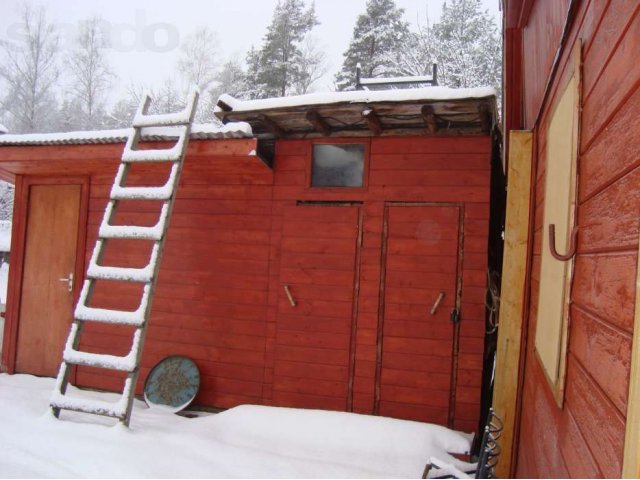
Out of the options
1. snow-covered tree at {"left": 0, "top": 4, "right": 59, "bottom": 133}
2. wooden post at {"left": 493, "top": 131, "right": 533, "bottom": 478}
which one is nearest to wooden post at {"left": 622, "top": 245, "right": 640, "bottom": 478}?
wooden post at {"left": 493, "top": 131, "right": 533, "bottom": 478}

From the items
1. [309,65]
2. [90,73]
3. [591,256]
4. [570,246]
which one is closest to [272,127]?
[570,246]

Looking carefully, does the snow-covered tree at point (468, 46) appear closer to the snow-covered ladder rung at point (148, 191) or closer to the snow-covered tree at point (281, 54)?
the snow-covered tree at point (281, 54)

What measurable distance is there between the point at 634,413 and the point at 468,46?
761 inches

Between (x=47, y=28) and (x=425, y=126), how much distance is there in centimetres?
2441

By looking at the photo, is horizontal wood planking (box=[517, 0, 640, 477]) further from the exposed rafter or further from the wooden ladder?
the exposed rafter

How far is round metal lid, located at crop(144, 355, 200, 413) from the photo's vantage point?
15.4 feet

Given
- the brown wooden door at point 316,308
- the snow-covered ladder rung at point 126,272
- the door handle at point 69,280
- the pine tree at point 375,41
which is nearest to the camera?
the snow-covered ladder rung at point 126,272

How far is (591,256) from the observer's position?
1.26m

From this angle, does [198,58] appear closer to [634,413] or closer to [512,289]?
[512,289]

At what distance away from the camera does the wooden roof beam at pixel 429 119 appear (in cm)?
376

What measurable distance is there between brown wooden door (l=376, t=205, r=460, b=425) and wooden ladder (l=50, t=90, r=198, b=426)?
2.02m

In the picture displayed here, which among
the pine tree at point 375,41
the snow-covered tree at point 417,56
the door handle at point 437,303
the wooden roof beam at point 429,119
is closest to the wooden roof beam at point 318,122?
the wooden roof beam at point 429,119

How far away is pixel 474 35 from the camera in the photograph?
1822 cm

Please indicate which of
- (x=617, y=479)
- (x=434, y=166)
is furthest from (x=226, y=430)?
(x=617, y=479)
